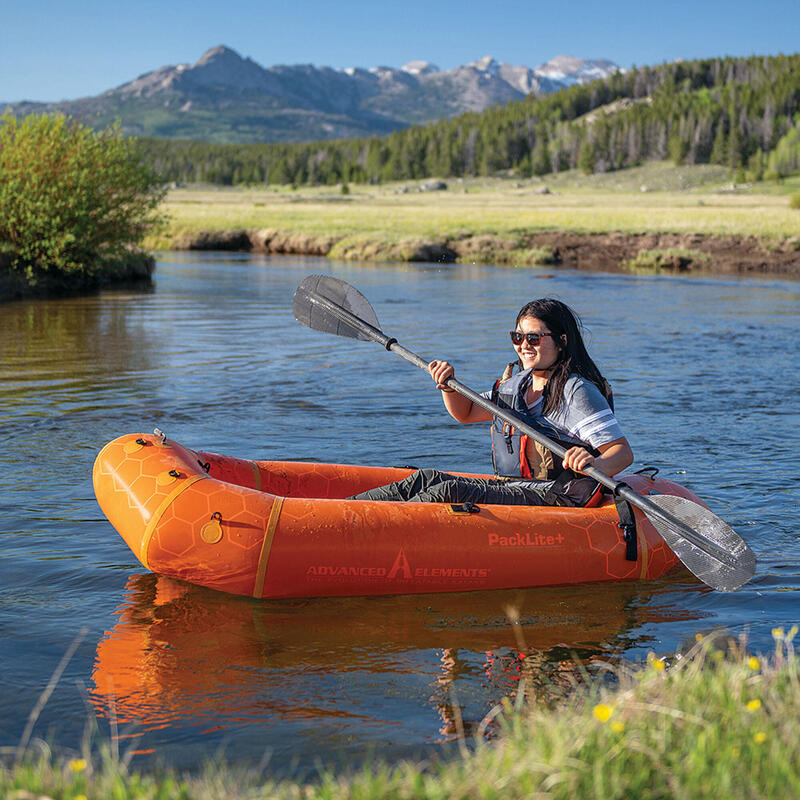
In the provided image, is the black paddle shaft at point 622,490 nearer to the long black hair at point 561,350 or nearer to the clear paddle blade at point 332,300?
the long black hair at point 561,350

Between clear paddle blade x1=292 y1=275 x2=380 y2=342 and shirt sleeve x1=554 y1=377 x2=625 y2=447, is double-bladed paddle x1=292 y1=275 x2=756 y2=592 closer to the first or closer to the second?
shirt sleeve x1=554 y1=377 x2=625 y2=447

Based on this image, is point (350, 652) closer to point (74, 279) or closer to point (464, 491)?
point (464, 491)

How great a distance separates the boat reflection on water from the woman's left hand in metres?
0.79

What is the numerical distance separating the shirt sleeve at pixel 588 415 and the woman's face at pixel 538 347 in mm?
173

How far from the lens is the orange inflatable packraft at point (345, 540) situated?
514cm

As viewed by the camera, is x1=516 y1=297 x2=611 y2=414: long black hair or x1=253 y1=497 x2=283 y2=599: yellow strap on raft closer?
x1=253 y1=497 x2=283 y2=599: yellow strap on raft

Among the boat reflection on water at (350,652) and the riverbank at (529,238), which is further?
the riverbank at (529,238)

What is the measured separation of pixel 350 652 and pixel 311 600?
0.70 meters

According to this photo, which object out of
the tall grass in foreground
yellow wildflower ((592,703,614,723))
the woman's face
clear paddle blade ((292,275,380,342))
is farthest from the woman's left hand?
yellow wildflower ((592,703,614,723))

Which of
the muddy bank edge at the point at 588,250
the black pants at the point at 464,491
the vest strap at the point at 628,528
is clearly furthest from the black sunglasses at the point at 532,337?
the muddy bank edge at the point at 588,250

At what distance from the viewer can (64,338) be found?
48.9ft

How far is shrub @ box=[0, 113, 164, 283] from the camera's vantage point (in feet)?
63.6

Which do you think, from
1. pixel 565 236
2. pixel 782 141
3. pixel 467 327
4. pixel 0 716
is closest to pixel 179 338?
pixel 467 327

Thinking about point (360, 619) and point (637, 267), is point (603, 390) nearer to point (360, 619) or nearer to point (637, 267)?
point (360, 619)
